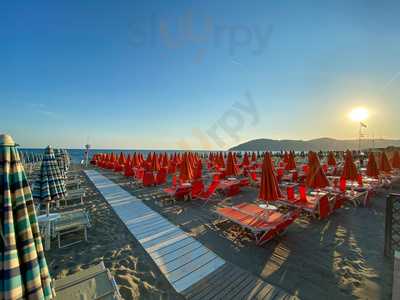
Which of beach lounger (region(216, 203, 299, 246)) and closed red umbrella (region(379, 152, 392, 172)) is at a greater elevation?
closed red umbrella (region(379, 152, 392, 172))

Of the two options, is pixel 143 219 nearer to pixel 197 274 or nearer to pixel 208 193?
pixel 208 193

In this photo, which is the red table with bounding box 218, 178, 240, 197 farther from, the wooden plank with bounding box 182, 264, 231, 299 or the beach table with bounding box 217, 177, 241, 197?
the wooden plank with bounding box 182, 264, 231, 299

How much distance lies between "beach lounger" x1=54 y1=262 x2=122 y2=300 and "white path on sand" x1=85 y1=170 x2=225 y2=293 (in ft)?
3.47

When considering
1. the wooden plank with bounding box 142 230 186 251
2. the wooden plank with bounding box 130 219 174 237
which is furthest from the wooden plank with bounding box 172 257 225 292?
the wooden plank with bounding box 130 219 174 237

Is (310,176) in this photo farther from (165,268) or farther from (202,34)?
(202,34)

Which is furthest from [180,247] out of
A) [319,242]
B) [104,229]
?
[319,242]

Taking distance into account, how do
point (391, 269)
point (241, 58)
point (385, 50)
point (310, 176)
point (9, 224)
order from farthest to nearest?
point (241, 58) → point (385, 50) → point (310, 176) → point (391, 269) → point (9, 224)

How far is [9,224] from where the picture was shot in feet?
3.89

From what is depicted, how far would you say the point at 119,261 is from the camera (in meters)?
3.60

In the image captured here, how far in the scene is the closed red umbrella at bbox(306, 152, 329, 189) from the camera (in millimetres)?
5875

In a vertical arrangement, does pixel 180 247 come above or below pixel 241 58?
below

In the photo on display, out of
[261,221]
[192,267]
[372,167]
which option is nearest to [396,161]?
[372,167]

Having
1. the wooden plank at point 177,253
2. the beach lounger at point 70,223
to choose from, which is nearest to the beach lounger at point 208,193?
the wooden plank at point 177,253

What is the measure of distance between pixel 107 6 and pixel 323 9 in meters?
8.57
